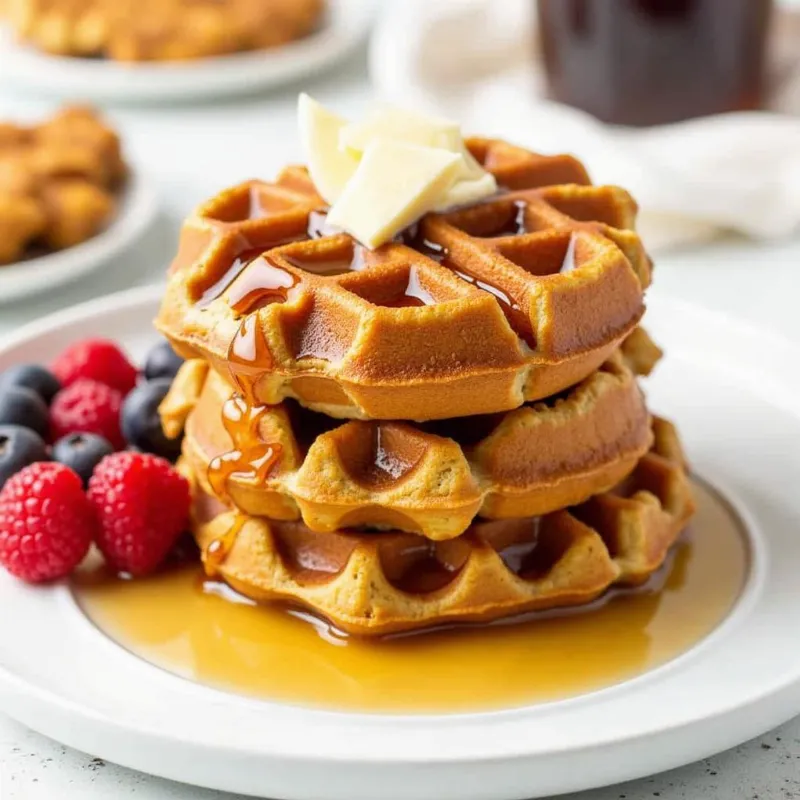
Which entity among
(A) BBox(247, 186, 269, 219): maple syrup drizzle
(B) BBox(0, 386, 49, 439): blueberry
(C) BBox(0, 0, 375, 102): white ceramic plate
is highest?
(A) BBox(247, 186, 269, 219): maple syrup drizzle

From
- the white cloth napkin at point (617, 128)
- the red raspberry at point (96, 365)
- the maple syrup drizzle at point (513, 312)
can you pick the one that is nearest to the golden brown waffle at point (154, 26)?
the white cloth napkin at point (617, 128)

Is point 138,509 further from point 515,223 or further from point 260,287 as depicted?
point 515,223

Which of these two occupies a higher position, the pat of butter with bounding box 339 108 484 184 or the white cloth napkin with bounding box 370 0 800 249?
the pat of butter with bounding box 339 108 484 184

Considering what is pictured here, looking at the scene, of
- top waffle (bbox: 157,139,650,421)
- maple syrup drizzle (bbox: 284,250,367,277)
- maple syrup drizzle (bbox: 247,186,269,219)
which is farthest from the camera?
maple syrup drizzle (bbox: 247,186,269,219)

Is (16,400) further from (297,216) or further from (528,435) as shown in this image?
(528,435)

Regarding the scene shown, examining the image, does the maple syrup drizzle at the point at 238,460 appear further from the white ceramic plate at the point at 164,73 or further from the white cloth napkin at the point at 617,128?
the white ceramic plate at the point at 164,73

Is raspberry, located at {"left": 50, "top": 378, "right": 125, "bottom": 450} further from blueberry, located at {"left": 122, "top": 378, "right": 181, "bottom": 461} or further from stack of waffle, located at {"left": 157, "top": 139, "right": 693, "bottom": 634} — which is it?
stack of waffle, located at {"left": 157, "top": 139, "right": 693, "bottom": 634}

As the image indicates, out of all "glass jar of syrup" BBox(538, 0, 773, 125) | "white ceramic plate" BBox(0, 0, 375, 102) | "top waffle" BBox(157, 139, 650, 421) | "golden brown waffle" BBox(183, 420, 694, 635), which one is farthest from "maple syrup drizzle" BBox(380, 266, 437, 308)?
"white ceramic plate" BBox(0, 0, 375, 102)
